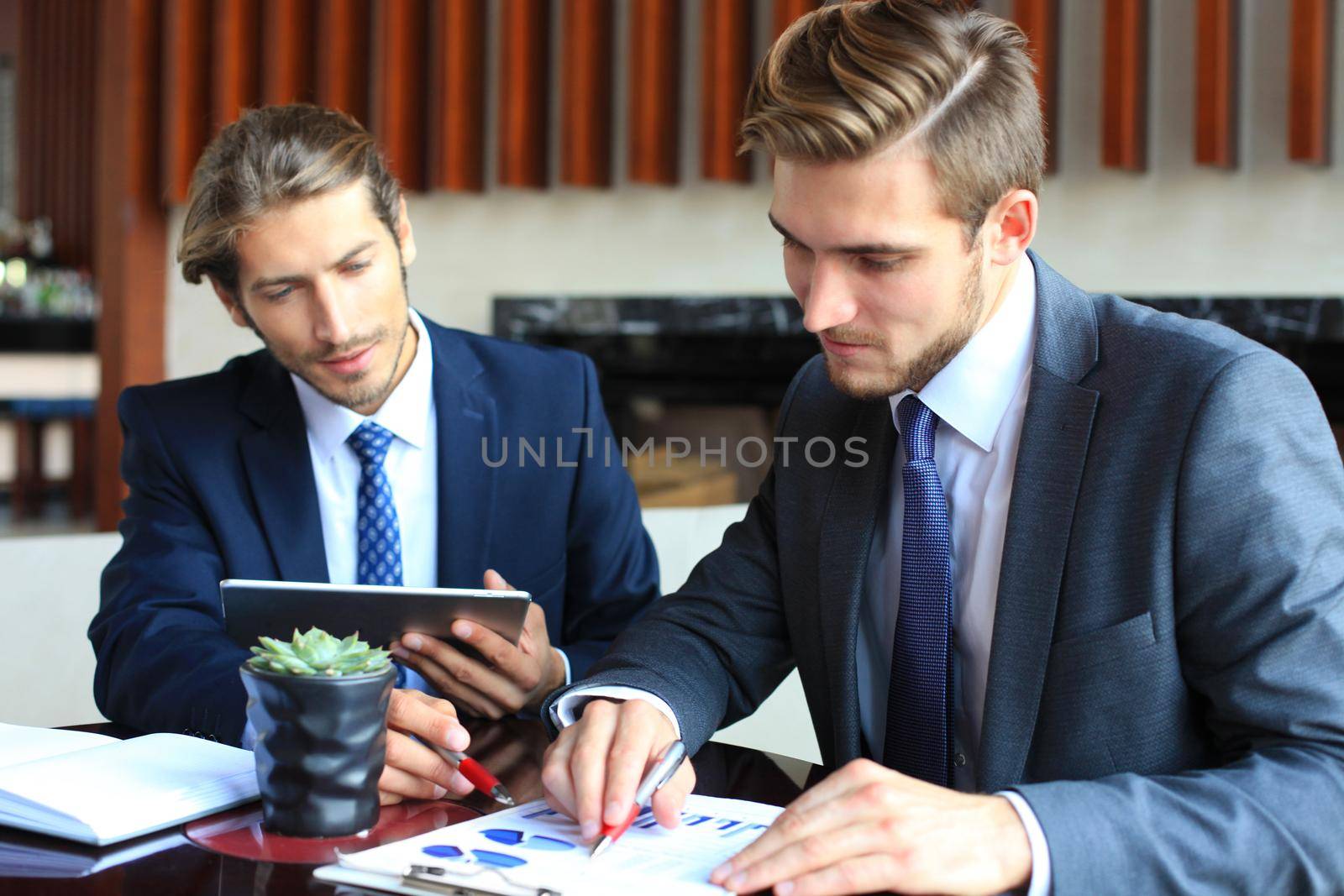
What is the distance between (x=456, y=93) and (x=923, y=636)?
123 inches

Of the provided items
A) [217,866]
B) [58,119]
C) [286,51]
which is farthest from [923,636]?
[58,119]

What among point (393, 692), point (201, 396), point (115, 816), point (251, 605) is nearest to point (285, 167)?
point (201, 396)

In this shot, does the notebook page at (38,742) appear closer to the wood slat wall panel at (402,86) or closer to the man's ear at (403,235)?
the man's ear at (403,235)

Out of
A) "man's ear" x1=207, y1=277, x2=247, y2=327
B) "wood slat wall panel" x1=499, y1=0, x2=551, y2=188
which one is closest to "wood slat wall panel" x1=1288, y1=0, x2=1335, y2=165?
"wood slat wall panel" x1=499, y1=0, x2=551, y2=188

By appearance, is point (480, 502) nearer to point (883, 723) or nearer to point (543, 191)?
point (883, 723)

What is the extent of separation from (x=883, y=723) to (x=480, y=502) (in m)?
0.73

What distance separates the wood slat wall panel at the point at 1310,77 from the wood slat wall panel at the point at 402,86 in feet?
8.04

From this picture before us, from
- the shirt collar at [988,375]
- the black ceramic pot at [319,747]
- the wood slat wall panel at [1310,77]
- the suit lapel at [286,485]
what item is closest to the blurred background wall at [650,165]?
the wood slat wall panel at [1310,77]

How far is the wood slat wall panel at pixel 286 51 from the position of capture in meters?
4.21

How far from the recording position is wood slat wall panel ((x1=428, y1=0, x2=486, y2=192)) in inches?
161

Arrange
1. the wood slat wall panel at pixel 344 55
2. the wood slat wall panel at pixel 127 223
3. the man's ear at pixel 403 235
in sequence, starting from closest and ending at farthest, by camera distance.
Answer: the man's ear at pixel 403 235, the wood slat wall panel at pixel 344 55, the wood slat wall panel at pixel 127 223

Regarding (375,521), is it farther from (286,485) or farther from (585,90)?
(585,90)

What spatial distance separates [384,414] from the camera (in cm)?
196

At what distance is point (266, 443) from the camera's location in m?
1.94
